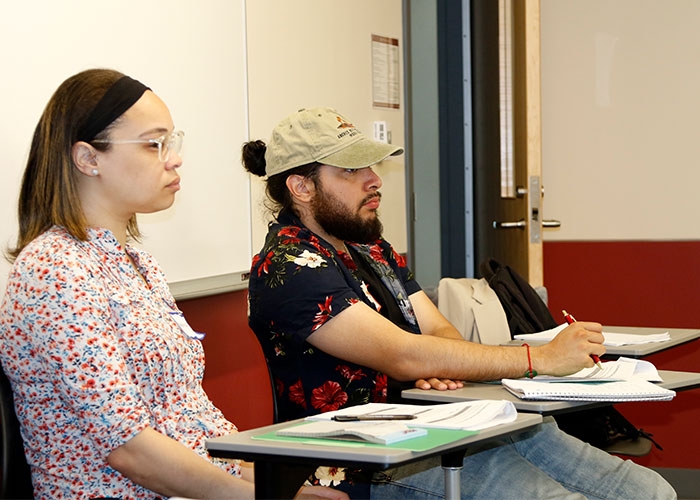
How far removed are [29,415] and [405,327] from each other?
3.48ft

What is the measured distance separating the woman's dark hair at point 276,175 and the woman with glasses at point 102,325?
512 mm

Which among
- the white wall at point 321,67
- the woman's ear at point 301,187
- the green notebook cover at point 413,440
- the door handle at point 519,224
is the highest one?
the white wall at point 321,67

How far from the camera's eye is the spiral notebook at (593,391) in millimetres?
1810

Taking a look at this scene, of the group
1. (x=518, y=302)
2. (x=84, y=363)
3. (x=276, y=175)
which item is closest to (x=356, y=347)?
(x=276, y=175)

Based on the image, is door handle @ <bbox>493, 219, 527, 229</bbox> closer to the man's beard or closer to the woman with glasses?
the man's beard

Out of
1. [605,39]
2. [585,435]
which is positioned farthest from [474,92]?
[585,435]

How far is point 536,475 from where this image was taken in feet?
6.56

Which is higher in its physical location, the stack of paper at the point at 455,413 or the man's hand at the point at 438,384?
the stack of paper at the point at 455,413

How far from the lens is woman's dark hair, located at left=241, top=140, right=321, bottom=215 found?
7.73 ft

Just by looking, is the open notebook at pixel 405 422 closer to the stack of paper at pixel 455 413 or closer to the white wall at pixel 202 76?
the stack of paper at pixel 455 413

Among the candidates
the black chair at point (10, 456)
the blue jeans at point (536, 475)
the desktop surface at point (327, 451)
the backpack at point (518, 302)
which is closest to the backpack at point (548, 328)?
the backpack at point (518, 302)

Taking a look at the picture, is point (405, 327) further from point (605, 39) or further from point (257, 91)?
point (605, 39)

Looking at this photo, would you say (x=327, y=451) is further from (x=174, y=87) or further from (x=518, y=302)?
(x=518, y=302)

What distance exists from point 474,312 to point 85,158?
57.2 inches
